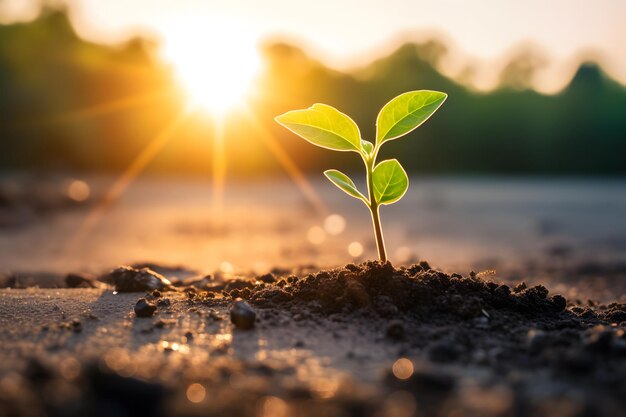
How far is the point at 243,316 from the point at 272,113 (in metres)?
12.6

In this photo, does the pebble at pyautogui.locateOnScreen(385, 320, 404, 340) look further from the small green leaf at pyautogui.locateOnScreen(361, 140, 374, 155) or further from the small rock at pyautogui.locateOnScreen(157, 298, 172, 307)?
the small rock at pyautogui.locateOnScreen(157, 298, 172, 307)

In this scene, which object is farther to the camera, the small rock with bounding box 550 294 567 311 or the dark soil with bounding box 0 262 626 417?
the small rock with bounding box 550 294 567 311

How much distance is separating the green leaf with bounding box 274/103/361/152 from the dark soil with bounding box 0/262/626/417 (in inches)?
Answer: 18.4

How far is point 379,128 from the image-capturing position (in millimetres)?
2273

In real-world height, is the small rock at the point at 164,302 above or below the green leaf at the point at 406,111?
below

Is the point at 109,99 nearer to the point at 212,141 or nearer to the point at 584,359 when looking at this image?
the point at 212,141

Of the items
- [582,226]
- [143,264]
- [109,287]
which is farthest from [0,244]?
[582,226]

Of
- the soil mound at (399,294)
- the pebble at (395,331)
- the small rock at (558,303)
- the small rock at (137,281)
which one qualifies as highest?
the small rock at (137,281)

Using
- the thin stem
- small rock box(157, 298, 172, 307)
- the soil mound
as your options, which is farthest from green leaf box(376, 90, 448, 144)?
small rock box(157, 298, 172, 307)

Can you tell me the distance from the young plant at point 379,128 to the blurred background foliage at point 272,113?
1162cm

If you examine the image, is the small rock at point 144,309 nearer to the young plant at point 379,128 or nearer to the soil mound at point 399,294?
the soil mound at point 399,294

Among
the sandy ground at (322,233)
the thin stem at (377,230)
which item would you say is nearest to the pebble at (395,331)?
the thin stem at (377,230)

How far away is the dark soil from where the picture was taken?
4.48 ft

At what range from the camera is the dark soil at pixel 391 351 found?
1.37 meters
